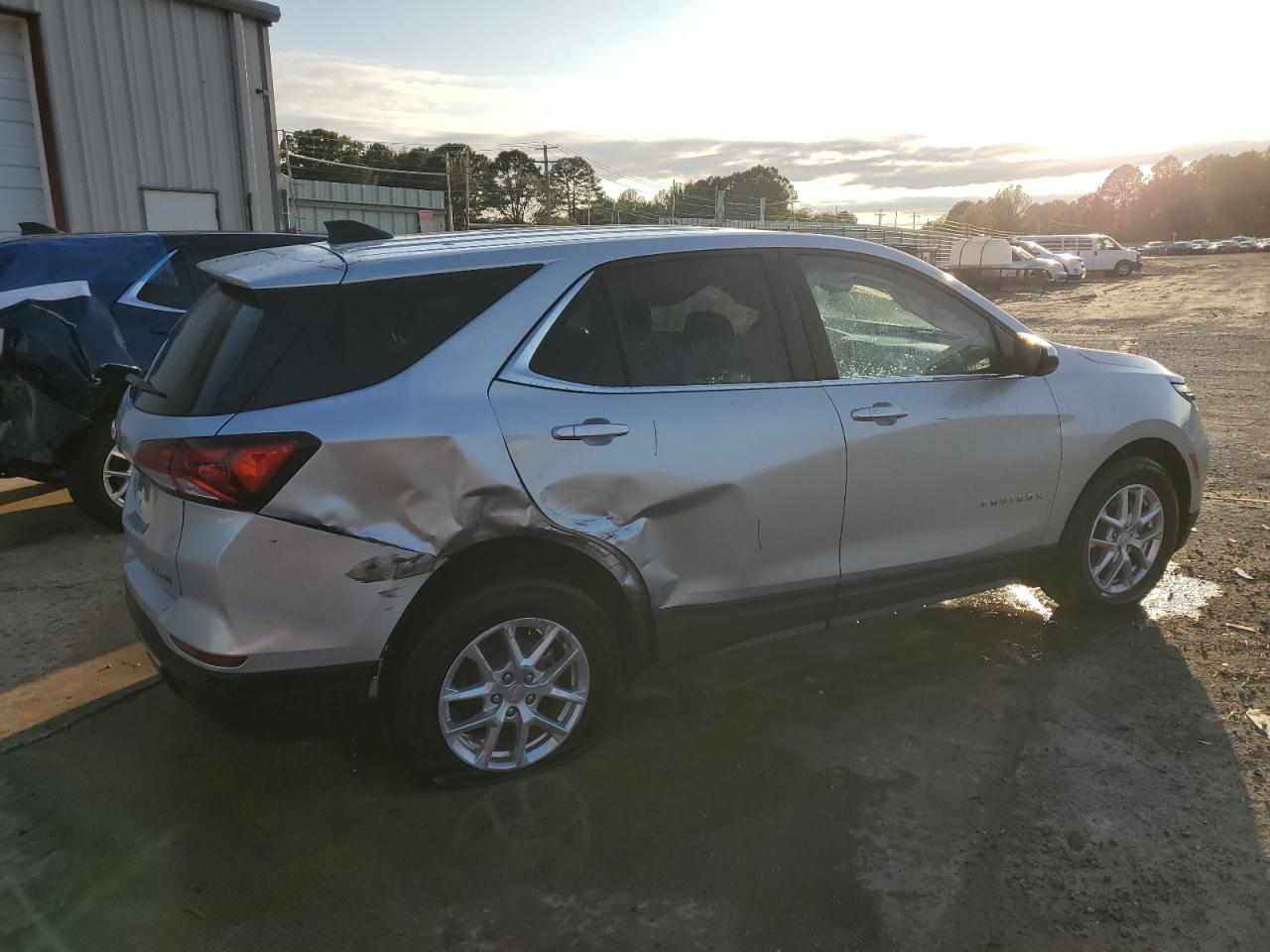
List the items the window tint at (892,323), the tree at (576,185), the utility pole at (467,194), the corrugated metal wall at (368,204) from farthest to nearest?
the tree at (576,185) < the utility pole at (467,194) < the corrugated metal wall at (368,204) < the window tint at (892,323)

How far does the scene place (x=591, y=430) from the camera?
9.89ft

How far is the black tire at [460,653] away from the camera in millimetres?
2902

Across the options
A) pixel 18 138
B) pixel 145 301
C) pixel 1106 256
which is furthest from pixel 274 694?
pixel 1106 256

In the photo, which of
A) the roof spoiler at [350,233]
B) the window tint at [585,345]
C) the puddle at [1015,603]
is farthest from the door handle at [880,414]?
the roof spoiler at [350,233]

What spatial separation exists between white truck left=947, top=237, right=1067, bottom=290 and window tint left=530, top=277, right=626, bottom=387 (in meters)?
36.6

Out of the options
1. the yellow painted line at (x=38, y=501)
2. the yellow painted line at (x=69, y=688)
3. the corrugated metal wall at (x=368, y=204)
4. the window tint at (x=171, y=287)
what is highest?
the corrugated metal wall at (x=368, y=204)

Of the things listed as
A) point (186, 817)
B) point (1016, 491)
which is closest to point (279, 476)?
point (186, 817)

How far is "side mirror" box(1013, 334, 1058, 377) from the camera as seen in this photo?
12.8 feet

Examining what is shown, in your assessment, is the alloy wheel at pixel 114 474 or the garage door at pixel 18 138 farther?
the garage door at pixel 18 138

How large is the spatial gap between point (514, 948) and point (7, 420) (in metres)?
4.50

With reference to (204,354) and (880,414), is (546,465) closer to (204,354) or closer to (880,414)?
(204,354)

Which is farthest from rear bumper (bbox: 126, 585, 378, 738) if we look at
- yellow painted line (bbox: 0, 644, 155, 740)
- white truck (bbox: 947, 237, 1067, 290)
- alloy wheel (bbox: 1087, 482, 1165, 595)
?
white truck (bbox: 947, 237, 1067, 290)

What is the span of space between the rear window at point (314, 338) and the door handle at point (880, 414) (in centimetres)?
134

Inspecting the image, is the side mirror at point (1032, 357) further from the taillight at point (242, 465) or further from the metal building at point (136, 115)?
the metal building at point (136, 115)
